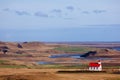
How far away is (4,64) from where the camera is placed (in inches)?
4008

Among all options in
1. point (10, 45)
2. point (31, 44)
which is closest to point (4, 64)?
point (10, 45)

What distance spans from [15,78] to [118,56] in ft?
234

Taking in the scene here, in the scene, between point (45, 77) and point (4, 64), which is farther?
point (4, 64)

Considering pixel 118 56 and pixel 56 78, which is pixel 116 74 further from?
pixel 118 56

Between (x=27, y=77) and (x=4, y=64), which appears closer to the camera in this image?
(x=27, y=77)

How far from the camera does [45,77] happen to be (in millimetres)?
63938

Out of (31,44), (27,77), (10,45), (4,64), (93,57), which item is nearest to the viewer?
(27,77)

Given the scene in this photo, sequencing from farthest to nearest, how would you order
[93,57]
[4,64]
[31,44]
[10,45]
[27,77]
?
1. [31,44]
2. [10,45]
3. [93,57]
4. [4,64]
5. [27,77]

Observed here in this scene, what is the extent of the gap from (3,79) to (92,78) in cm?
1279

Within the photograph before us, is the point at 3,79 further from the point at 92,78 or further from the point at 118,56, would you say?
the point at 118,56

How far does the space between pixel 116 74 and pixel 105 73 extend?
189cm

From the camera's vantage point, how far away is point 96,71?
73.4m

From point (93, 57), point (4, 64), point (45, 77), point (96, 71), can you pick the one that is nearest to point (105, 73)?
point (96, 71)

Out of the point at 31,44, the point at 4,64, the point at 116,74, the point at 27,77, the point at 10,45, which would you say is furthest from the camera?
the point at 31,44
